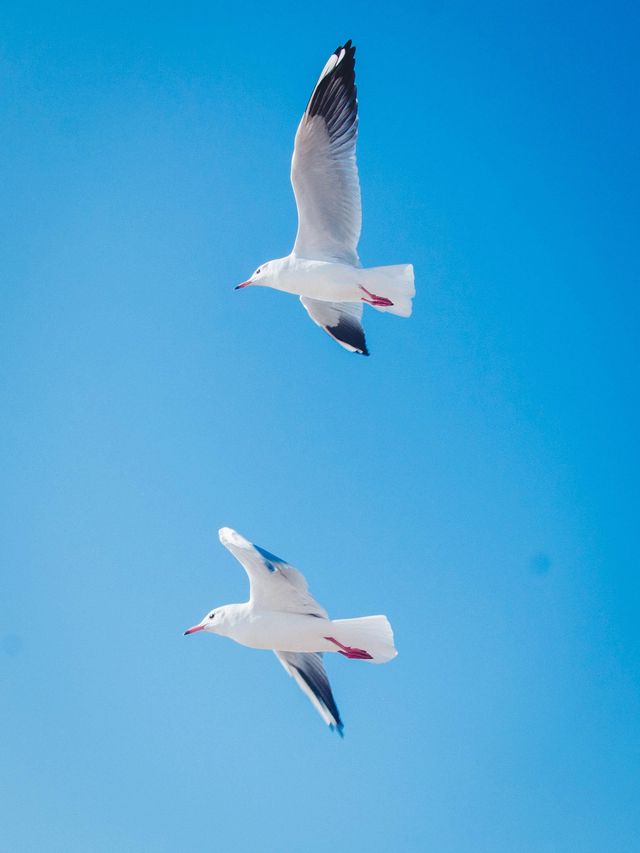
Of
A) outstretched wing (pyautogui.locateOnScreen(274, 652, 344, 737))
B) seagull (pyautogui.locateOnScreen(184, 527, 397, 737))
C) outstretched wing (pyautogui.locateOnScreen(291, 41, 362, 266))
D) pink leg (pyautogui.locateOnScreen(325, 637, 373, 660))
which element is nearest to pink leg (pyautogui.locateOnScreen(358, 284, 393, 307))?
outstretched wing (pyautogui.locateOnScreen(291, 41, 362, 266))

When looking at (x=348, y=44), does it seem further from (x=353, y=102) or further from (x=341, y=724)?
(x=341, y=724)

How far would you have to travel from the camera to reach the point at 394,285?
804 cm

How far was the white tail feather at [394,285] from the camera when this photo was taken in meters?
8.01

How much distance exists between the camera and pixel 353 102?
26.8 feet

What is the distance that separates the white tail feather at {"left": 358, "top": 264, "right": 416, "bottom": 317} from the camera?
8008 mm

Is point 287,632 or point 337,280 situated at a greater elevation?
point 337,280

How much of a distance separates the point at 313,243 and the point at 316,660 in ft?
11.6

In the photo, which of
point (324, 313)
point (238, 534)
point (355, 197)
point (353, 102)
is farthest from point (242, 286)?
point (238, 534)

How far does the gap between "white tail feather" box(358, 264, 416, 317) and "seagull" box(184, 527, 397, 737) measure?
2.30 m

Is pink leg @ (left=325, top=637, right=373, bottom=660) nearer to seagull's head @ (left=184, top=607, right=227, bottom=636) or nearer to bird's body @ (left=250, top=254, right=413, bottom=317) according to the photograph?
seagull's head @ (left=184, top=607, right=227, bottom=636)

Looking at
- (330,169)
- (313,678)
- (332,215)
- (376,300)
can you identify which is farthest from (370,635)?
(330,169)

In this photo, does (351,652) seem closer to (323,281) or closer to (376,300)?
(376,300)

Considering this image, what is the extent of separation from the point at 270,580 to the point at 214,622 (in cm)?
87

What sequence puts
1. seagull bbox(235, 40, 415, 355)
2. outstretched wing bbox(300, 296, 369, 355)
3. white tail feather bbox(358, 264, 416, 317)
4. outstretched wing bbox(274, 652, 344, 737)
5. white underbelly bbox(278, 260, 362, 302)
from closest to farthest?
outstretched wing bbox(274, 652, 344, 737) < white tail feather bbox(358, 264, 416, 317) < seagull bbox(235, 40, 415, 355) < white underbelly bbox(278, 260, 362, 302) < outstretched wing bbox(300, 296, 369, 355)
